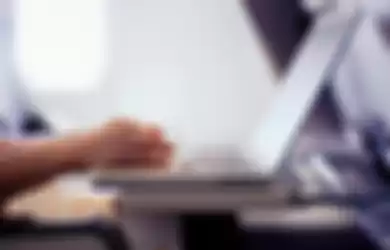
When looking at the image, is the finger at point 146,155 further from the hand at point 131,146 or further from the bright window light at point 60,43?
the bright window light at point 60,43

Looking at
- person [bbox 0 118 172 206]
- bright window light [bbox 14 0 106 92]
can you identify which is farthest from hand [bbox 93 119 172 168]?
bright window light [bbox 14 0 106 92]

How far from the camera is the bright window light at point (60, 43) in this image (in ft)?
4.35

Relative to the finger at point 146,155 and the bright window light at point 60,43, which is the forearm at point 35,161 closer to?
the finger at point 146,155

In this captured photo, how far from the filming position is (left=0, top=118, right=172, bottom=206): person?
1159mm

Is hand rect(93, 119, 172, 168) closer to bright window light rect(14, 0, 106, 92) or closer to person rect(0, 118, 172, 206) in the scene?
person rect(0, 118, 172, 206)

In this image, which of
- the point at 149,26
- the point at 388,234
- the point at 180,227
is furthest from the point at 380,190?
the point at 149,26

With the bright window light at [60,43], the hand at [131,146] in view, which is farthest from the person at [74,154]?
the bright window light at [60,43]

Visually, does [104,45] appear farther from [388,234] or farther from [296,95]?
[388,234]

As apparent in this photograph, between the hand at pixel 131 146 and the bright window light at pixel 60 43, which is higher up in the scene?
the bright window light at pixel 60 43

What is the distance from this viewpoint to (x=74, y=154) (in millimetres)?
1186

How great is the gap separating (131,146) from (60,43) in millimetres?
271

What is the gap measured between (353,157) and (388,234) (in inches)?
5.6

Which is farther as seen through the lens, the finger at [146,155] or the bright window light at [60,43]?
the bright window light at [60,43]

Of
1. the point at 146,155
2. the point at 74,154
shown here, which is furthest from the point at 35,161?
the point at 146,155
